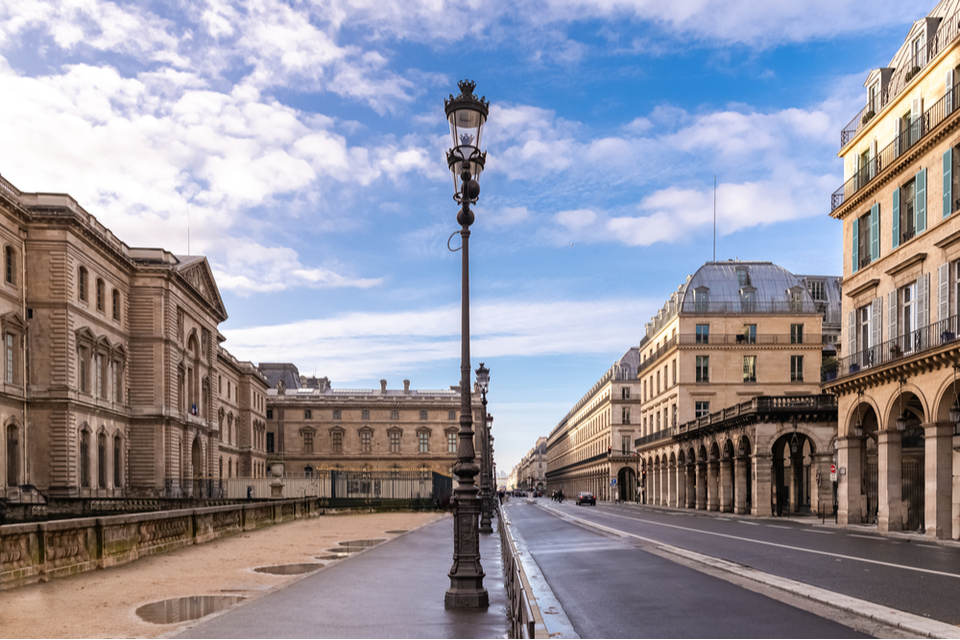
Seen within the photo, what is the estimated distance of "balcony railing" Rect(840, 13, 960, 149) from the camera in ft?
89.7

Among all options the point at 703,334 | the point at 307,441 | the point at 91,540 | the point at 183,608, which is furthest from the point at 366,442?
the point at 183,608

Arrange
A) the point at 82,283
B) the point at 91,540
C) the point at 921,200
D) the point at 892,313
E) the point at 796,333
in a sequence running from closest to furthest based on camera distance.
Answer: the point at 91,540
the point at 921,200
the point at 892,313
the point at 82,283
the point at 796,333

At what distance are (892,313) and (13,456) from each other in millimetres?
41028

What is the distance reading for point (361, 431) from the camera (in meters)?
112

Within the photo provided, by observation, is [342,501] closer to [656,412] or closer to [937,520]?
[937,520]

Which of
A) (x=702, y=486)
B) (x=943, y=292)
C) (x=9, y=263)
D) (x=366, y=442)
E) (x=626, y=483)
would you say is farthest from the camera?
(x=366, y=442)

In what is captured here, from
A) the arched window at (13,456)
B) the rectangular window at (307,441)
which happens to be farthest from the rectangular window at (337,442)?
the arched window at (13,456)

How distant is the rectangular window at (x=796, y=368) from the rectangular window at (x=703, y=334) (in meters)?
6.47

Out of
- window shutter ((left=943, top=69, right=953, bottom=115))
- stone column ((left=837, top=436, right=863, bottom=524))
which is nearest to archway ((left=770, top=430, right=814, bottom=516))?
stone column ((left=837, top=436, right=863, bottom=524))

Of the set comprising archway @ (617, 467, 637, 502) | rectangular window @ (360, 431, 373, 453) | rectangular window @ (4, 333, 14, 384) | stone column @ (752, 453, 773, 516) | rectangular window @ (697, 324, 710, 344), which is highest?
rectangular window @ (697, 324, 710, 344)

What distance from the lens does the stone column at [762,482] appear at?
46125 millimetres

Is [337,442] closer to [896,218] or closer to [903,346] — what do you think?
[903,346]

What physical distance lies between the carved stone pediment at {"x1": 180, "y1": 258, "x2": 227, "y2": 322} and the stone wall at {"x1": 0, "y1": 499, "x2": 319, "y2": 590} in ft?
137

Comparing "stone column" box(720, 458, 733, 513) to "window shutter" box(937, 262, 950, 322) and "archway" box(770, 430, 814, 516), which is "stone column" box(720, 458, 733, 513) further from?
"window shutter" box(937, 262, 950, 322)
